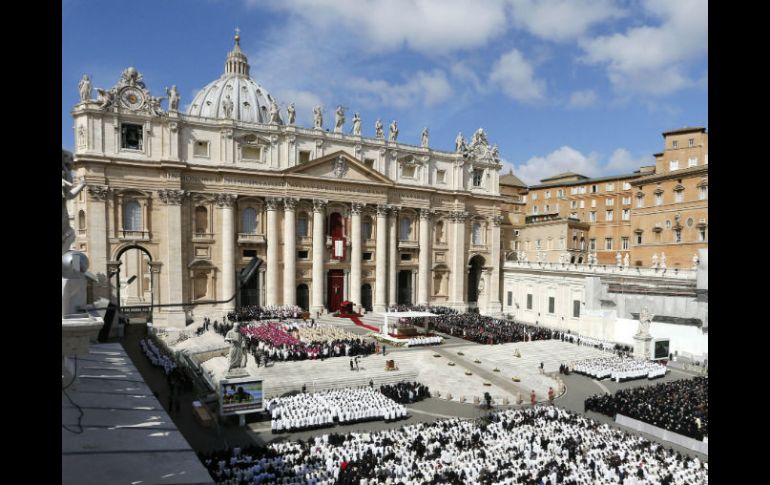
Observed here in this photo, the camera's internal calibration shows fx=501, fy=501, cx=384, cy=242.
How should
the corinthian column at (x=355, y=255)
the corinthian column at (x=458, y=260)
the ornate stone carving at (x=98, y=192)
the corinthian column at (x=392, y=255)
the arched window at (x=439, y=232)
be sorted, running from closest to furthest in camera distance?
1. the ornate stone carving at (x=98, y=192)
2. the corinthian column at (x=355, y=255)
3. the corinthian column at (x=392, y=255)
4. the corinthian column at (x=458, y=260)
5. the arched window at (x=439, y=232)

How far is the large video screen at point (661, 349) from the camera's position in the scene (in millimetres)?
33500

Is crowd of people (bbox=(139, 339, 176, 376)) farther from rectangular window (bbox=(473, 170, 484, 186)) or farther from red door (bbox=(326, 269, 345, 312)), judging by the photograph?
rectangular window (bbox=(473, 170, 484, 186))

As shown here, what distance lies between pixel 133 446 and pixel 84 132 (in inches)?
1487

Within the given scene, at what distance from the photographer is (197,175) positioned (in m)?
44.8

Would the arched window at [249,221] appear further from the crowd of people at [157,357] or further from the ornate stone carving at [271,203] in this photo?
the crowd of people at [157,357]

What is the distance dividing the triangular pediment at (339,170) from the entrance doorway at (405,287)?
1034 centimetres

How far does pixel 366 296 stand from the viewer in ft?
176

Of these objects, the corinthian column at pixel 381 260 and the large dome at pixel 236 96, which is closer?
the corinthian column at pixel 381 260

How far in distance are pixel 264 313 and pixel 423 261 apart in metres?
18.8

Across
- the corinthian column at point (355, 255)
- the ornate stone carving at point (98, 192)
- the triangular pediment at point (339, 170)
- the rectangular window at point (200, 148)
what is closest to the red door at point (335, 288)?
the corinthian column at point (355, 255)

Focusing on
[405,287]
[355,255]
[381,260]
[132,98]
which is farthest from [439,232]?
[132,98]

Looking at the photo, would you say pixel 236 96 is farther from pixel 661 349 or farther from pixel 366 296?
pixel 661 349
